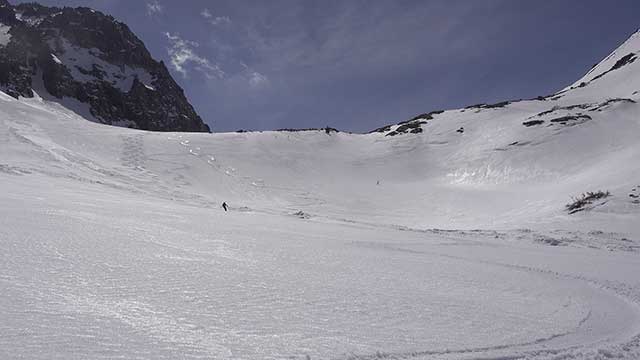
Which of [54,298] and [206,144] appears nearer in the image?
[54,298]

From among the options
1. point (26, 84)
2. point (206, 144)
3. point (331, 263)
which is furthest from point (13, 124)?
point (26, 84)

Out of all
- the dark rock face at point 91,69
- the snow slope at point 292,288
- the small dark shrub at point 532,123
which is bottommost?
the snow slope at point 292,288

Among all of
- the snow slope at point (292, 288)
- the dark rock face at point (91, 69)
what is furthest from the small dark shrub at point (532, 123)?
the dark rock face at point (91, 69)

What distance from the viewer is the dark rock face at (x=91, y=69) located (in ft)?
456

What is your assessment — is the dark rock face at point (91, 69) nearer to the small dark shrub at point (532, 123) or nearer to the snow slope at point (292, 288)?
the small dark shrub at point (532, 123)

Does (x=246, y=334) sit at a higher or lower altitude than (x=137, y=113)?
lower

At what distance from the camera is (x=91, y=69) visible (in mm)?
165875

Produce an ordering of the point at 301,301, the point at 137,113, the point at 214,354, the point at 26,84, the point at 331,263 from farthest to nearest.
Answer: the point at 137,113, the point at 26,84, the point at 331,263, the point at 301,301, the point at 214,354

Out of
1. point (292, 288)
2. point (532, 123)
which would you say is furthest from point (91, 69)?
point (292, 288)

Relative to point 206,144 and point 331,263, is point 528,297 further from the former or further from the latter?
point 206,144

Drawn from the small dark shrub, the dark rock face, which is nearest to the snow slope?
the small dark shrub

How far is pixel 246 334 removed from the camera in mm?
4145

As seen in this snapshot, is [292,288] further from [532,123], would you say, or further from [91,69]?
[91,69]

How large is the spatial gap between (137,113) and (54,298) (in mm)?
171031
